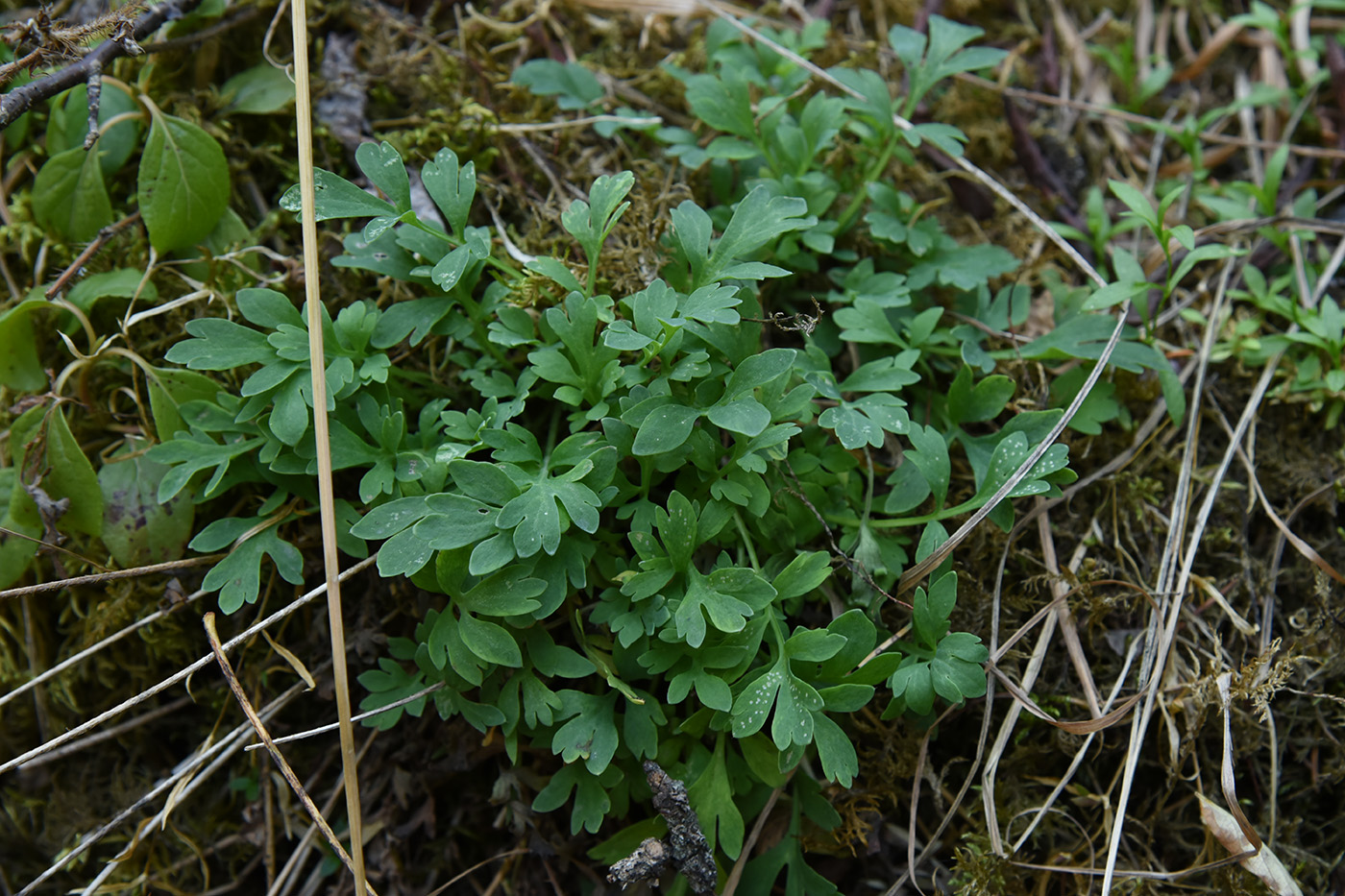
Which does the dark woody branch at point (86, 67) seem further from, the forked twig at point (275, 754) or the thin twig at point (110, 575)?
the forked twig at point (275, 754)

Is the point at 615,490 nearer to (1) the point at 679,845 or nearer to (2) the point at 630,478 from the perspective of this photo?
(2) the point at 630,478

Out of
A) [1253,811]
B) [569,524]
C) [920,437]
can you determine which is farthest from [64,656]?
[1253,811]

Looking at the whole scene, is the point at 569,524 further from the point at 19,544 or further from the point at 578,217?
the point at 19,544

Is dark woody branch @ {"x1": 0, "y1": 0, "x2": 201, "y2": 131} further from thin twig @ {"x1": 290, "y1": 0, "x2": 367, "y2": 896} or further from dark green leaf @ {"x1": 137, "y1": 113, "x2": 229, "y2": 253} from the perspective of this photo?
thin twig @ {"x1": 290, "y1": 0, "x2": 367, "y2": 896}

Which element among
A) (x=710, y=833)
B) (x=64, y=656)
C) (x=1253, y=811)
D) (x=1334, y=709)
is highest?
(x=64, y=656)

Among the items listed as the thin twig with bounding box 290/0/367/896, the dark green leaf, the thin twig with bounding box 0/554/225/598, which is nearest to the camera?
the thin twig with bounding box 290/0/367/896

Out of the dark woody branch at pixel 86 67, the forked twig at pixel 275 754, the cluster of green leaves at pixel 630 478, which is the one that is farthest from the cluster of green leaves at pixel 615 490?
the dark woody branch at pixel 86 67

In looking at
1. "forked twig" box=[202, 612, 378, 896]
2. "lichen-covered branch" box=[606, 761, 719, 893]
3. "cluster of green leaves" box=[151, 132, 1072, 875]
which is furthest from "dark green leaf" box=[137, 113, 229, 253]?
"lichen-covered branch" box=[606, 761, 719, 893]

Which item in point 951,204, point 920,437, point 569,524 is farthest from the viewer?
point 951,204
